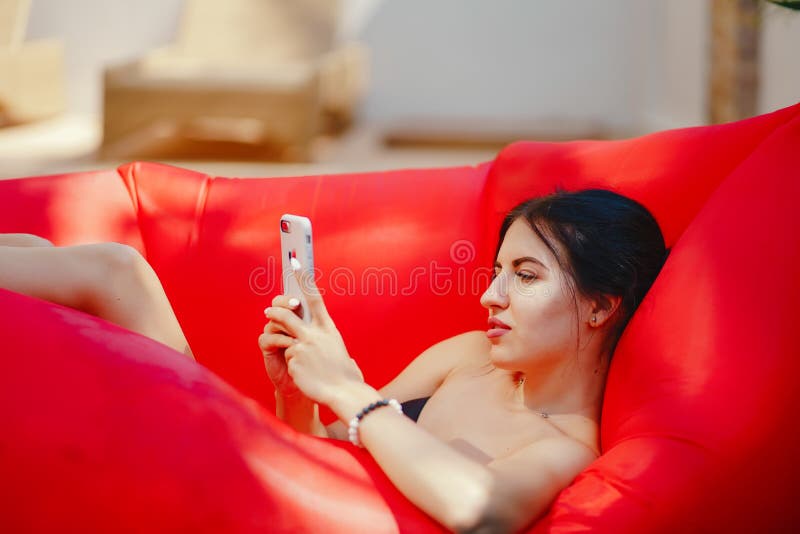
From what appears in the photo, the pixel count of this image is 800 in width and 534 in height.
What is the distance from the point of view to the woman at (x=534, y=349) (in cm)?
120

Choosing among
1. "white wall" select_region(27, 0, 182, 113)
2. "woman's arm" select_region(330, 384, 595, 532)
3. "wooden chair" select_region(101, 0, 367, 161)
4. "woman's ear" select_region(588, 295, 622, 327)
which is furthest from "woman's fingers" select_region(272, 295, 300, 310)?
"white wall" select_region(27, 0, 182, 113)

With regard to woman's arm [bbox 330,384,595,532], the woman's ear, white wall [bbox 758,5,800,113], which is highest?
white wall [bbox 758,5,800,113]

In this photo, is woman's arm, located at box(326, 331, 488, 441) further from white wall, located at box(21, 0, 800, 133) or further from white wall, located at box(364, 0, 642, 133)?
white wall, located at box(364, 0, 642, 133)

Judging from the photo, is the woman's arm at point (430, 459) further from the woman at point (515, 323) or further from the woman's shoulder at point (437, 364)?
the woman's shoulder at point (437, 364)

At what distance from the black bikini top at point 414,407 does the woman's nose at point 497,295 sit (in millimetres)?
271

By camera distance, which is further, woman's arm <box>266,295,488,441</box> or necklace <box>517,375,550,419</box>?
woman's arm <box>266,295,488,441</box>

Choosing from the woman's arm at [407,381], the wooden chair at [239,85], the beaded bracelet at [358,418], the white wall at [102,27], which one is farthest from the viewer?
the white wall at [102,27]

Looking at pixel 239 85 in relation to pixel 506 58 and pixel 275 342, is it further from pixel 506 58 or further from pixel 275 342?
pixel 275 342

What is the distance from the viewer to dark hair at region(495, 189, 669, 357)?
50.9 inches

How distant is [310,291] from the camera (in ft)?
4.19

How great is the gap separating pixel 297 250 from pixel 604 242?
430mm

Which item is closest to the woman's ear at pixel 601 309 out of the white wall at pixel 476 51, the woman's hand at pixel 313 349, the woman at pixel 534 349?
the woman at pixel 534 349

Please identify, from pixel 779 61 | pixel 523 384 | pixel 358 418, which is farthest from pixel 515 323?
pixel 779 61

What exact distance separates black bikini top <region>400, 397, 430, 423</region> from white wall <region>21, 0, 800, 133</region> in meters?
4.59
